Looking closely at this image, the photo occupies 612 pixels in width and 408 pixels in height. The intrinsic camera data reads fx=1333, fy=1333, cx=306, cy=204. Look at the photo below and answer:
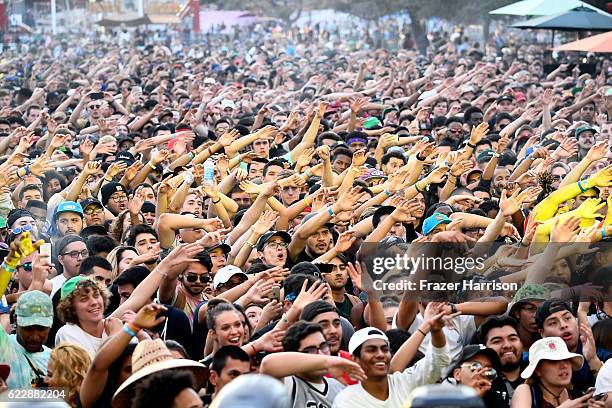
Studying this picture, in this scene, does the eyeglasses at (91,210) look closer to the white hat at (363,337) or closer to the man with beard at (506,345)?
the man with beard at (506,345)

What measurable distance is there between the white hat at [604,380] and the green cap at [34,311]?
2660mm

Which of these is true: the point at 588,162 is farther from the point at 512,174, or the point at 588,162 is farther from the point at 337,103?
the point at 337,103

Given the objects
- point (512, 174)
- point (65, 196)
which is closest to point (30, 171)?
point (65, 196)

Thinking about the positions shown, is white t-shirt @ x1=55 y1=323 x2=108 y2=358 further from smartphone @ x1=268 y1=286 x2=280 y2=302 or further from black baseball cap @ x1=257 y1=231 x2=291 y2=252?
black baseball cap @ x1=257 y1=231 x2=291 y2=252

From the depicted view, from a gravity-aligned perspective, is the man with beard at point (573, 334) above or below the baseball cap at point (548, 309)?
below

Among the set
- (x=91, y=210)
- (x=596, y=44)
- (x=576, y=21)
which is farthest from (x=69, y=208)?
(x=576, y=21)

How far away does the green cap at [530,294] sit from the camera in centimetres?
725

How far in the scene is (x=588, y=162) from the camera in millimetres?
10992

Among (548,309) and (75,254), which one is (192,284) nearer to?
(75,254)

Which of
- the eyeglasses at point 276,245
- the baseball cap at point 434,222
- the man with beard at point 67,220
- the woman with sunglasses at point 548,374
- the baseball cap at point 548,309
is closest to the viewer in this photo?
the woman with sunglasses at point 548,374

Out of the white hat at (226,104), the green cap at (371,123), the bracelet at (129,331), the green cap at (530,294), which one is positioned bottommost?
the white hat at (226,104)

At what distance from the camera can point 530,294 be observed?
23.8ft


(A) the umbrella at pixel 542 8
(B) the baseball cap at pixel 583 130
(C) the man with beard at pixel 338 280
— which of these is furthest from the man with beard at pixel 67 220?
(A) the umbrella at pixel 542 8

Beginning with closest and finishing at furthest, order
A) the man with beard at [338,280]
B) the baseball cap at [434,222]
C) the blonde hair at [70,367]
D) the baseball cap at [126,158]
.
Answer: the blonde hair at [70,367] → the man with beard at [338,280] → the baseball cap at [434,222] → the baseball cap at [126,158]
